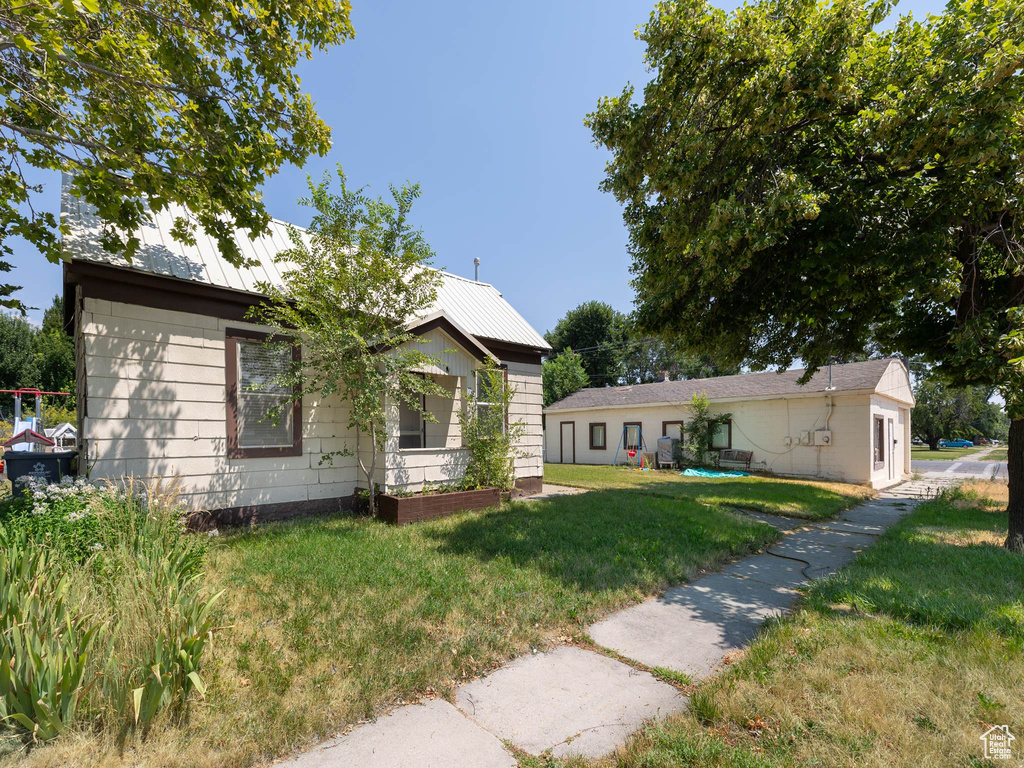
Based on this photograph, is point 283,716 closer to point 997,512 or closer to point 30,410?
point 997,512

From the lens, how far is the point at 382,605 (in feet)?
13.0

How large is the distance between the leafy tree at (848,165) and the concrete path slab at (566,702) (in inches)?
197

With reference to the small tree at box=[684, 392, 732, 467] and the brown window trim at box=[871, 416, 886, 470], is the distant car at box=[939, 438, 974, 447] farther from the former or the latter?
the small tree at box=[684, 392, 732, 467]

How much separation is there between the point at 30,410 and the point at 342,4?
36.5 m

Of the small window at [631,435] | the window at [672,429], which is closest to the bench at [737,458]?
the window at [672,429]

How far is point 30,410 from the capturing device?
2866cm

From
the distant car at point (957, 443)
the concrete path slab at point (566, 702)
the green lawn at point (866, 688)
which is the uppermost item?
the green lawn at point (866, 688)

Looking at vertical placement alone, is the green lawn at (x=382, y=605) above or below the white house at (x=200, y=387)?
below

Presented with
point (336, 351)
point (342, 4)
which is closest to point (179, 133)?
point (342, 4)

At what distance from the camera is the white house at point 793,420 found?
1552 cm

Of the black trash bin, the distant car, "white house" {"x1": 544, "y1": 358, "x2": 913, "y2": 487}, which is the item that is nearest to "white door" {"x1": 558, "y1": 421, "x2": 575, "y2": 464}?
"white house" {"x1": 544, "y1": 358, "x2": 913, "y2": 487}

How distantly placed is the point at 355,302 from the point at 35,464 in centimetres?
431

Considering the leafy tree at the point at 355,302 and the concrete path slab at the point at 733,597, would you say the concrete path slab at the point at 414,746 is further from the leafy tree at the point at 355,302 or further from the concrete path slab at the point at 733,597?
the leafy tree at the point at 355,302

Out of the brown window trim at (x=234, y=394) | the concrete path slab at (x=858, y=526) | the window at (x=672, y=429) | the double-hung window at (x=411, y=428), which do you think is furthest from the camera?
the window at (x=672, y=429)
